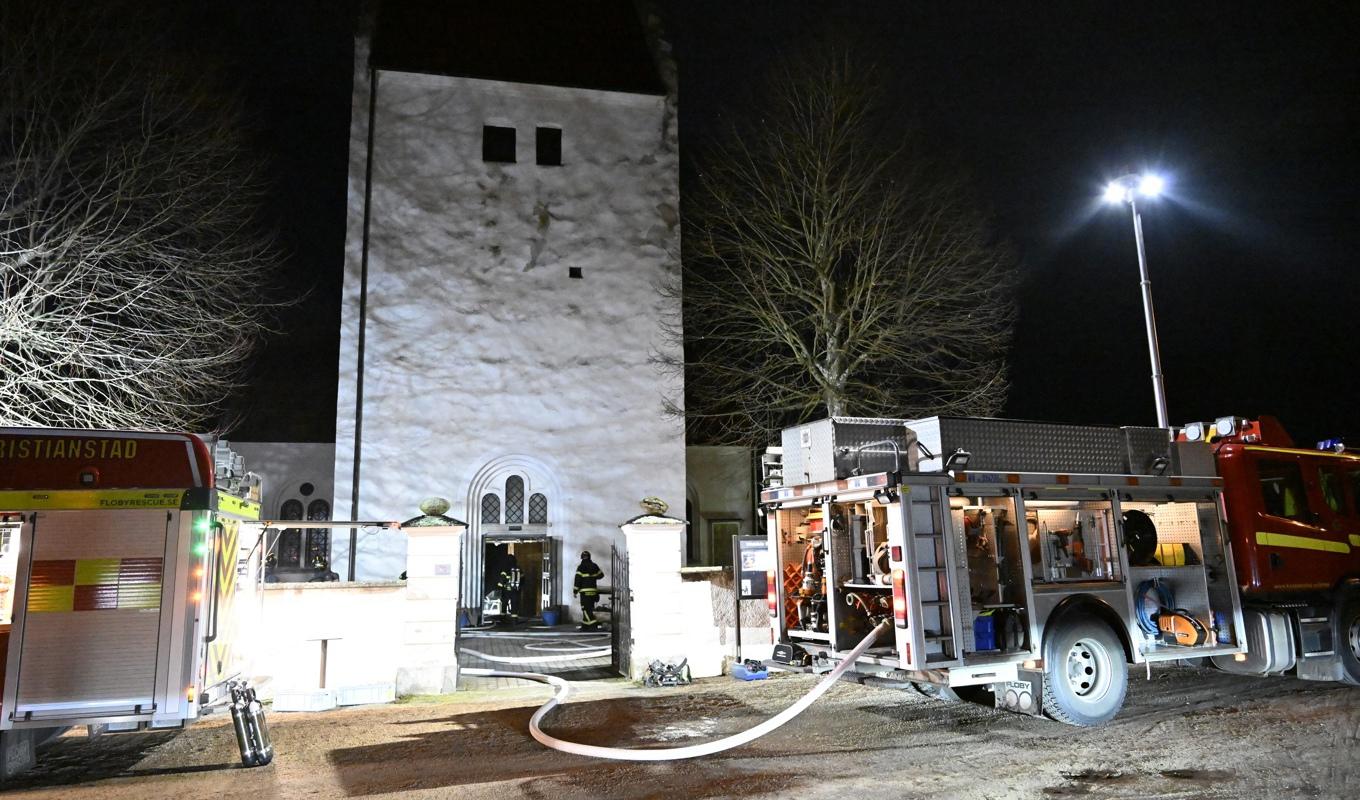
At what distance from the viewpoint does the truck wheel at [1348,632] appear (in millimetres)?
9445

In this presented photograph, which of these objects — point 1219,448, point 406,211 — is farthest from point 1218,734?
point 406,211

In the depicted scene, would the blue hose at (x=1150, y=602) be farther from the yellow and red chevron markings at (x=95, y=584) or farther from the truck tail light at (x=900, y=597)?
the yellow and red chevron markings at (x=95, y=584)

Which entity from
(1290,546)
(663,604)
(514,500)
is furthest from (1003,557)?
(514,500)

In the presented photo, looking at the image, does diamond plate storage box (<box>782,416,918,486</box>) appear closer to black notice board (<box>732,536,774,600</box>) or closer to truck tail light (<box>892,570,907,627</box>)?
truck tail light (<box>892,570,907,627</box>)

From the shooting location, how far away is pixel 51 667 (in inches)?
256

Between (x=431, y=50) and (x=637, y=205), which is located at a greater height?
(x=431, y=50)

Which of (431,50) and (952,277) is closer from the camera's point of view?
(952,277)

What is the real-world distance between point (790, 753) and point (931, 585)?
1.88 metres

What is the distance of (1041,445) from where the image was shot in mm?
8367

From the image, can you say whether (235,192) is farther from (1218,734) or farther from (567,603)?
(1218,734)

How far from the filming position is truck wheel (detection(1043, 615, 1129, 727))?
7629mm

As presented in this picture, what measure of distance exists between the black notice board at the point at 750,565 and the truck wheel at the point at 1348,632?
257 inches

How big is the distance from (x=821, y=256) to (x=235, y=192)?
34.7ft

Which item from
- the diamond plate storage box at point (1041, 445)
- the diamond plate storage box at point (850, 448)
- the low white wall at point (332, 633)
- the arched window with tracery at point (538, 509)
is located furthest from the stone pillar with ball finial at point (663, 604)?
the arched window with tracery at point (538, 509)
